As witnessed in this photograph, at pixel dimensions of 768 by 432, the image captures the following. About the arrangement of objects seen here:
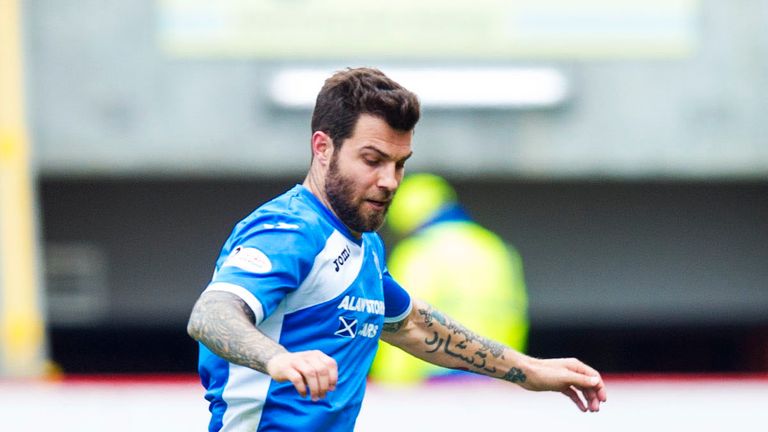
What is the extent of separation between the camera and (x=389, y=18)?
48.6 ft

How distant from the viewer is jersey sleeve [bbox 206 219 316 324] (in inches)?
134

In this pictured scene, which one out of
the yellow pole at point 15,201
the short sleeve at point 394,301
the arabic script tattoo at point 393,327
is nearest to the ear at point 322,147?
the short sleeve at point 394,301

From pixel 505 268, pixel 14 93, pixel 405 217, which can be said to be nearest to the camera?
pixel 505 268

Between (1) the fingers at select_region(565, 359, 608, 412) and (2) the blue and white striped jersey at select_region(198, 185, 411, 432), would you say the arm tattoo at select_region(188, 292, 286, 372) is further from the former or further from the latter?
(1) the fingers at select_region(565, 359, 608, 412)

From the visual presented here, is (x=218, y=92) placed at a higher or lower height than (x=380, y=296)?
lower

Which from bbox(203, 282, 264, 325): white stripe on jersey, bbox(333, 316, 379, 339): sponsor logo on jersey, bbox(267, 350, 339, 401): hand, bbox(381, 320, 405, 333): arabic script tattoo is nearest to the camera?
bbox(267, 350, 339, 401): hand

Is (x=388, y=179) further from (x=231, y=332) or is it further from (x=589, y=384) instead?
(x=589, y=384)

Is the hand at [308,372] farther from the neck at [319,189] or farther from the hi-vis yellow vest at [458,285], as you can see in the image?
the hi-vis yellow vest at [458,285]

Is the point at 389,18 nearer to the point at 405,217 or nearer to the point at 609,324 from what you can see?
the point at 609,324

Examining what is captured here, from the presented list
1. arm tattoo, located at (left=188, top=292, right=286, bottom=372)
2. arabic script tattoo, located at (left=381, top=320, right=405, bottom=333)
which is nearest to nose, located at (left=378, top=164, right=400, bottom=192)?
arm tattoo, located at (left=188, top=292, right=286, bottom=372)

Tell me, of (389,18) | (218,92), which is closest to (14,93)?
(218,92)

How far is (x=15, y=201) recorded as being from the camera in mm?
13680

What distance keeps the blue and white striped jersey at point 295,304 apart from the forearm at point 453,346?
1.82 feet

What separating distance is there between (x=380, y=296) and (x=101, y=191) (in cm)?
1239
